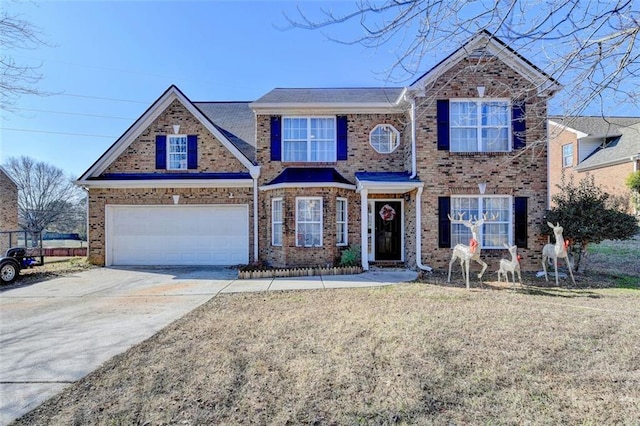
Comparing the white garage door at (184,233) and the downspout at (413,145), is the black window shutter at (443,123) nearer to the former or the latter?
the downspout at (413,145)

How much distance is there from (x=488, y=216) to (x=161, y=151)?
1209 centimetres

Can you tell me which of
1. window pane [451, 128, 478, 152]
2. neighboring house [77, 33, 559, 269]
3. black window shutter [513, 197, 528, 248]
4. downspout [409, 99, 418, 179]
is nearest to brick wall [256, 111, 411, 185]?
neighboring house [77, 33, 559, 269]

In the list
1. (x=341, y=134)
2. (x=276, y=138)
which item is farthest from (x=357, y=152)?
(x=276, y=138)

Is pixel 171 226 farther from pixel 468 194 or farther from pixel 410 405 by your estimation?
pixel 410 405

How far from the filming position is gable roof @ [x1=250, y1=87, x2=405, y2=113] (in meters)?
12.0

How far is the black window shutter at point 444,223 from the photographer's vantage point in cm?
1069

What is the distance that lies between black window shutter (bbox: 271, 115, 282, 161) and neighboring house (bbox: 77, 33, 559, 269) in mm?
37

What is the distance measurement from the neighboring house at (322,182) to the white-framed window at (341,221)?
5 centimetres

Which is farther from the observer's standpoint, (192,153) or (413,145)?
(192,153)

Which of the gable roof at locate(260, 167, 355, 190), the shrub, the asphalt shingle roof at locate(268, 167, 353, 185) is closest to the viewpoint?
the shrub

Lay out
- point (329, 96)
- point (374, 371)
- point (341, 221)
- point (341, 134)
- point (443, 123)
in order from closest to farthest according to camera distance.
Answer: point (374, 371) < point (443, 123) < point (341, 221) < point (341, 134) < point (329, 96)

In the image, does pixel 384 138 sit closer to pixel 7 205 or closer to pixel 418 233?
pixel 418 233

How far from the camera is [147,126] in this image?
1283cm

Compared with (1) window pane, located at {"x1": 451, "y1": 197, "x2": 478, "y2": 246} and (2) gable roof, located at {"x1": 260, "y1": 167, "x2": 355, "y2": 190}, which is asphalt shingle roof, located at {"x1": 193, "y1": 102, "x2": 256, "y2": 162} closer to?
(2) gable roof, located at {"x1": 260, "y1": 167, "x2": 355, "y2": 190}
